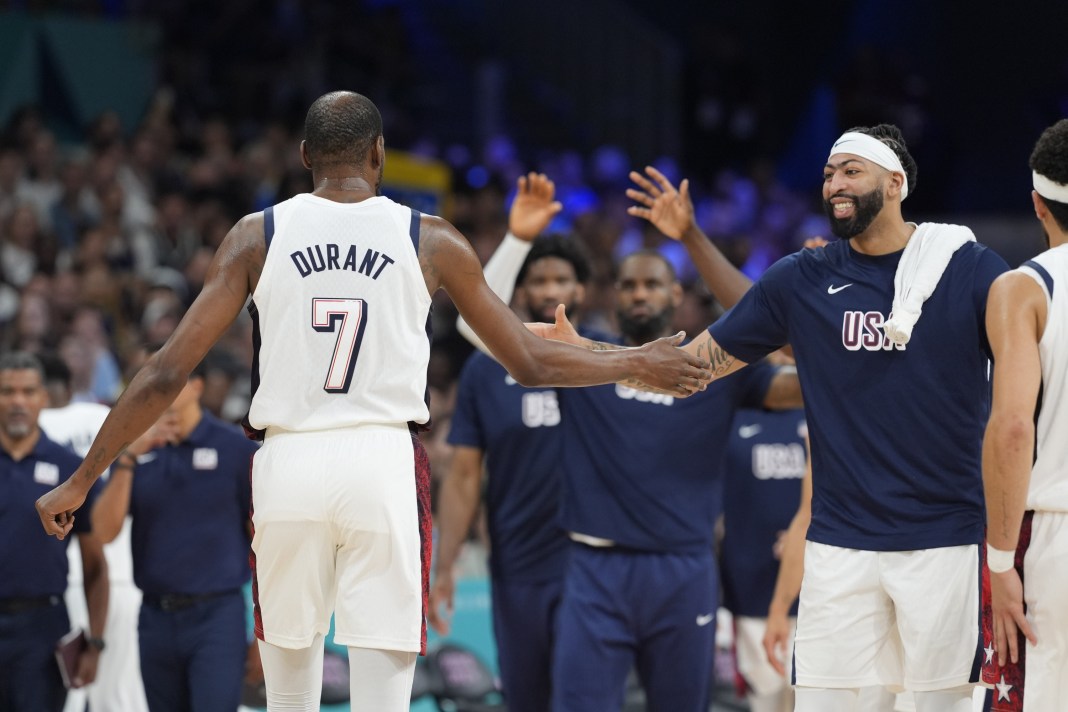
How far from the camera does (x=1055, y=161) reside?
514 cm

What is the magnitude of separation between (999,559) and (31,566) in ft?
15.1

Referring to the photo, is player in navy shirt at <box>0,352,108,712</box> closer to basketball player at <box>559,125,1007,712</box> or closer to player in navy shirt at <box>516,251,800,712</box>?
player in navy shirt at <box>516,251,800,712</box>

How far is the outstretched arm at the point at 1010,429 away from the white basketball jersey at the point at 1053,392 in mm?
43

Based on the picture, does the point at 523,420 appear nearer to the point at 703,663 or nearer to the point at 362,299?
the point at 703,663

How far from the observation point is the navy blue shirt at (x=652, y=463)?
713cm

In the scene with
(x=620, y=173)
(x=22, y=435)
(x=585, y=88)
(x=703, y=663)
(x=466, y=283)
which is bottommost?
(x=703, y=663)

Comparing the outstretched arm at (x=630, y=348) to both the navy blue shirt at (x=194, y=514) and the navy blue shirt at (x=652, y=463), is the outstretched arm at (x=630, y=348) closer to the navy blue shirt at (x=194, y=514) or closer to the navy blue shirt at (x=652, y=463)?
the navy blue shirt at (x=652, y=463)

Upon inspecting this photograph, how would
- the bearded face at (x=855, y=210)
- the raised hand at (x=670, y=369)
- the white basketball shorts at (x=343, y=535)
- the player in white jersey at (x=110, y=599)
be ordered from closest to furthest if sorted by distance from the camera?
the white basketball shorts at (x=343, y=535) < the raised hand at (x=670, y=369) < the bearded face at (x=855, y=210) < the player in white jersey at (x=110, y=599)

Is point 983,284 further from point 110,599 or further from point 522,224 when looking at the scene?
point 110,599

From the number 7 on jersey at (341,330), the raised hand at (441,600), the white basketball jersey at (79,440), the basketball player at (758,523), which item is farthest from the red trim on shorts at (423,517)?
the white basketball jersey at (79,440)

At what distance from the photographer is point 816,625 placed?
A: 5.28 meters

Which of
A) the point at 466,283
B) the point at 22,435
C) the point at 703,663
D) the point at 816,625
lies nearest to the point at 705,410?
the point at 703,663

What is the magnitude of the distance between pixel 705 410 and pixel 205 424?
2456 millimetres

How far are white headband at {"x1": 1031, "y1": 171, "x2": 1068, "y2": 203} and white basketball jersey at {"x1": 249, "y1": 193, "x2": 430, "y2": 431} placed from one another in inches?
84.6
